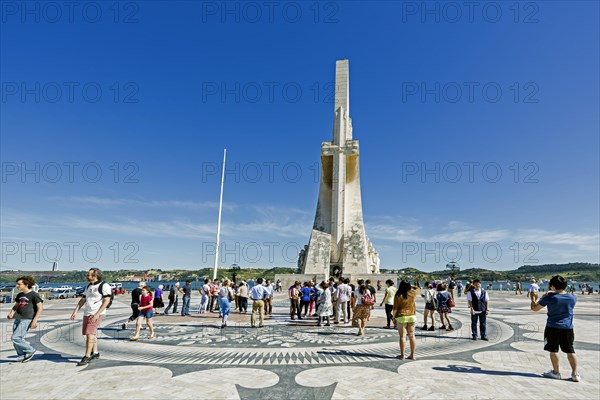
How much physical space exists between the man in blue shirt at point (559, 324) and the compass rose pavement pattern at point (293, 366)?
32 centimetres

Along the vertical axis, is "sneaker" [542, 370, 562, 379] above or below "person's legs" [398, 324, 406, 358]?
below

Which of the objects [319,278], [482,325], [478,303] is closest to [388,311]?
[482,325]

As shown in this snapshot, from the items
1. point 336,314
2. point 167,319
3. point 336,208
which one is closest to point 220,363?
point 336,314

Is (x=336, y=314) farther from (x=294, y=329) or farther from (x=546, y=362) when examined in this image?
(x=546, y=362)

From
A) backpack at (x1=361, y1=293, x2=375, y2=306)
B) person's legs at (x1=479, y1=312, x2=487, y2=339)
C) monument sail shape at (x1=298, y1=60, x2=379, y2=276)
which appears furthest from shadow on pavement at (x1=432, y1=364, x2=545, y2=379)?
monument sail shape at (x1=298, y1=60, x2=379, y2=276)

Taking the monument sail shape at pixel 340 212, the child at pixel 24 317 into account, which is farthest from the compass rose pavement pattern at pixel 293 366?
the monument sail shape at pixel 340 212

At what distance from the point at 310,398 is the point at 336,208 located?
33.2m

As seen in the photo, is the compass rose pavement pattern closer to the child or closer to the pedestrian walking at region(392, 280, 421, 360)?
the child

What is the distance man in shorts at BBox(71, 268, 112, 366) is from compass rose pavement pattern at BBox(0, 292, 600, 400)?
304 mm

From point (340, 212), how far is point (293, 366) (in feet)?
104

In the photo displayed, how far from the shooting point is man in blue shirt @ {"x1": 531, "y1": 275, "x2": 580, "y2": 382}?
623 cm

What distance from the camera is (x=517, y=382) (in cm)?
613

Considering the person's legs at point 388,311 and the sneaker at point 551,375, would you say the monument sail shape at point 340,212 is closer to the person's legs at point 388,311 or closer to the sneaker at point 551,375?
the person's legs at point 388,311

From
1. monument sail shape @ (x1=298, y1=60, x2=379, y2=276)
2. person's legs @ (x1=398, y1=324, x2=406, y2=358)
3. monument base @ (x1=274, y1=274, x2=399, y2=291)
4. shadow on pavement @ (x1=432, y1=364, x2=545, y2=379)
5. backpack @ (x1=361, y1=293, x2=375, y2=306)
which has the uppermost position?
monument sail shape @ (x1=298, y1=60, x2=379, y2=276)
